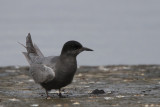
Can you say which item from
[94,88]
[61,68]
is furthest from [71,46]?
[94,88]

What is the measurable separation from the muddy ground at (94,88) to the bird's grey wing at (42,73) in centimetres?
31

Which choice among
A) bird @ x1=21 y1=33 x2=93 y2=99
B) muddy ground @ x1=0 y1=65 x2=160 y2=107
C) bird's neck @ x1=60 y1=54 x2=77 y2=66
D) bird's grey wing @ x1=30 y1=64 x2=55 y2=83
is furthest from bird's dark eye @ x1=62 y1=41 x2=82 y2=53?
muddy ground @ x1=0 y1=65 x2=160 y2=107

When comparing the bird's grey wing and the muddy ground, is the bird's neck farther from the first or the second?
the muddy ground

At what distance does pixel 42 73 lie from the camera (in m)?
8.66

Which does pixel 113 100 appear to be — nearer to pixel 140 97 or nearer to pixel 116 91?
pixel 140 97

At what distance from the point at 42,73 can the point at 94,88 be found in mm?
1339

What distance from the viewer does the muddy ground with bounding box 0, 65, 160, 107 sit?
7.65m

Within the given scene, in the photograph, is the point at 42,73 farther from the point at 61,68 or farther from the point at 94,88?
the point at 94,88

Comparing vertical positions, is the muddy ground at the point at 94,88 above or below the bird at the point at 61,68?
below

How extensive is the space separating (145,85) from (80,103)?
255cm

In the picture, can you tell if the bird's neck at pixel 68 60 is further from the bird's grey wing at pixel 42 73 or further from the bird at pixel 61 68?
the bird's grey wing at pixel 42 73

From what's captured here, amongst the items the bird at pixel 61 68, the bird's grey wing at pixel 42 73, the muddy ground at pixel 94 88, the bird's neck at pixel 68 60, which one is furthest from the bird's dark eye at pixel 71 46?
the muddy ground at pixel 94 88

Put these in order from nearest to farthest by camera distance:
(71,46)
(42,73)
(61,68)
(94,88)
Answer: (61,68) < (71,46) < (42,73) < (94,88)

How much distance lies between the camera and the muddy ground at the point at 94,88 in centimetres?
765
